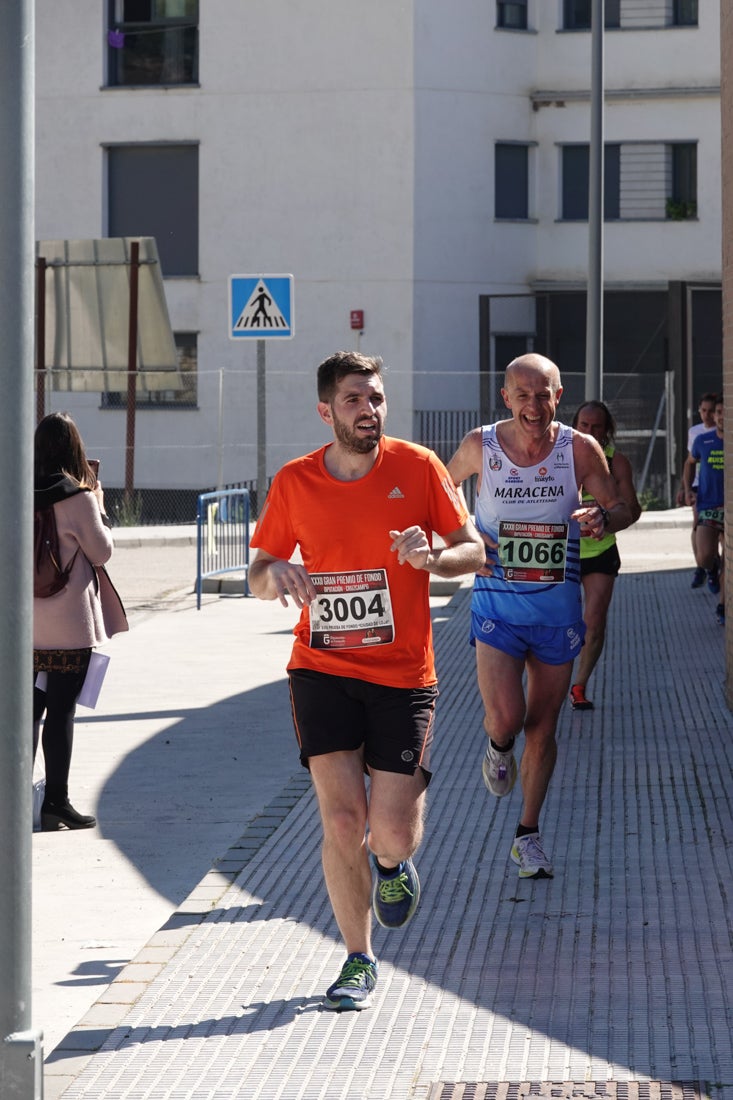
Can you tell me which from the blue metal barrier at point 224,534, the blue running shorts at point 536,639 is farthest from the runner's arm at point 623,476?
the blue metal barrier at point 224,534

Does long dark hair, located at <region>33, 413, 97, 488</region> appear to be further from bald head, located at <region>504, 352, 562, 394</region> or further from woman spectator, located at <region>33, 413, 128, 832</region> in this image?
bald head, located at <region>504, 352, 562, 394</region>

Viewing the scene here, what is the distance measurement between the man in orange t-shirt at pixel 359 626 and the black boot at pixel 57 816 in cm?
290

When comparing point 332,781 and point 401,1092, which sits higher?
point 332,781

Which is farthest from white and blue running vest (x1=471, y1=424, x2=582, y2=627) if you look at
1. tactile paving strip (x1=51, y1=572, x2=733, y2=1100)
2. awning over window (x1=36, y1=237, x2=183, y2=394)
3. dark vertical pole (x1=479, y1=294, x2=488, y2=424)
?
dark vertical pole (x1=479, y1=294, x2=488, y2=424)

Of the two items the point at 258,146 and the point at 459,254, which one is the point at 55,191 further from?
the point at 459,254

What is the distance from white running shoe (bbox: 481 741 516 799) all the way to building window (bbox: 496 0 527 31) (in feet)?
97.2

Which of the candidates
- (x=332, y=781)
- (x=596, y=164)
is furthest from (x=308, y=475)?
(x=596, y=164)

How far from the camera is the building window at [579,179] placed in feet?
117

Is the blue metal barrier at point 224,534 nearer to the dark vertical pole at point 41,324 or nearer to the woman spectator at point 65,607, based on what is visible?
the woman spectator at point 65,607

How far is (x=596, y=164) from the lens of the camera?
2011 centimetres

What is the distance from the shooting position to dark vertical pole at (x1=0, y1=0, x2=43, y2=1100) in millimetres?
4199

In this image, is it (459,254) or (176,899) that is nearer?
(176,899)

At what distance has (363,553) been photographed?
5.39m

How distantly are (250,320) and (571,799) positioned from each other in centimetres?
987
